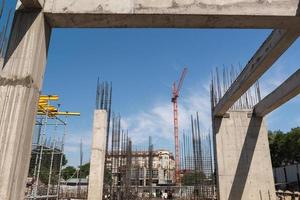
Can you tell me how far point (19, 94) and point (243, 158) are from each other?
944 centimetres

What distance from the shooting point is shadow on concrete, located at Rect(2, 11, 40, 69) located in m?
3.94

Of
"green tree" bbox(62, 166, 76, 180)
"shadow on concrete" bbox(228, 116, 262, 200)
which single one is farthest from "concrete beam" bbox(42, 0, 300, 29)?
"green tree" bbox(62, 166, 76, 180)

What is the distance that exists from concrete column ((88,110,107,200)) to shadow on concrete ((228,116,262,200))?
4.85 meters

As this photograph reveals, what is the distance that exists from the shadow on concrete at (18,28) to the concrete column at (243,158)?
8.77 meters

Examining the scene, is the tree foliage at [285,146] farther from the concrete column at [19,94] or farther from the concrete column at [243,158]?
the concrete column at [19,94]

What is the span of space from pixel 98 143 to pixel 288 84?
6575mm

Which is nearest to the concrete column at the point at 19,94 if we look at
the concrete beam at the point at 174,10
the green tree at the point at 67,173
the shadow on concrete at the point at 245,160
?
the concrete beam at the point at 174,10

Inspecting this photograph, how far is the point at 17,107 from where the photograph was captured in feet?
12.1

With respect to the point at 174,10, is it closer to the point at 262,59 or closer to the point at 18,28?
the point at 18,28

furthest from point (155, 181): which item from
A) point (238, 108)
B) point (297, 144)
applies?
point (238, 108)

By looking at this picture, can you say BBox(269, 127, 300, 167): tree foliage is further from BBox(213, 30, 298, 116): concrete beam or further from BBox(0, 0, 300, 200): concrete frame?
BBox(0, 0, 300, 200): concrete frame

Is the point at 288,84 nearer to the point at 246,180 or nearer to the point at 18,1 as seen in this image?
the point at 246,180

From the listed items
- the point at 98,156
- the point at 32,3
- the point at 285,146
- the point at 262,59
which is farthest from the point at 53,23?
the point at 285,146

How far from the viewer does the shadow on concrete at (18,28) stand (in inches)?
155
